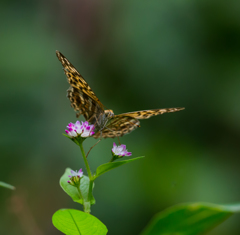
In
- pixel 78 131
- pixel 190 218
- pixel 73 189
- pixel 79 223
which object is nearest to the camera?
pixel 190 218

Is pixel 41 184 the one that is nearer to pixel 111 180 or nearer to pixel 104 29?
pixel 111 180

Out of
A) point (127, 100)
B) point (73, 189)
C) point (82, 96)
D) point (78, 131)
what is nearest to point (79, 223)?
point (73, 189)

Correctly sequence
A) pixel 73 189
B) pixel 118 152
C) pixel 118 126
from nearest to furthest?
1. pixel 73 189
2. pixel 118 152
3. pixel 118 126

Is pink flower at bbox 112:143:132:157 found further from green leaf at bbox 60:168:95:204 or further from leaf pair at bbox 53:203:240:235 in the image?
leaf pair at bbox 53:203:240:235

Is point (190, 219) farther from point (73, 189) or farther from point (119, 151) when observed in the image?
point (119, 151)

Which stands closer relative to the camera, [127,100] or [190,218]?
[190,218]

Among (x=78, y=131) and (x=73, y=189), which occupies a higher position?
(x=78, y=131)

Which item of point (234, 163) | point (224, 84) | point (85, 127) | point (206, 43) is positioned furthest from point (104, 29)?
point (85, 127)

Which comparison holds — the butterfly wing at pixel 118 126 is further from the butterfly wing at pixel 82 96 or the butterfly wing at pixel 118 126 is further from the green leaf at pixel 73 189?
the green leaf at pixel 73 189
